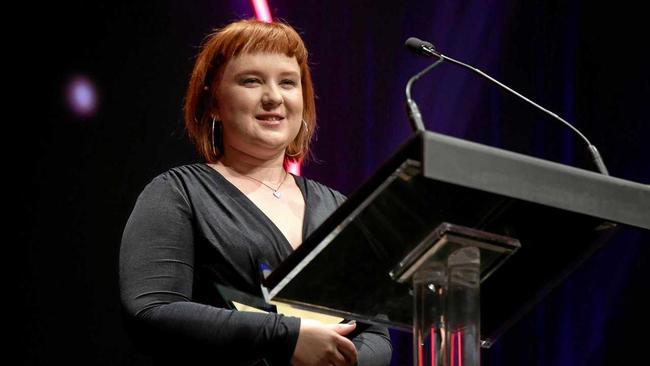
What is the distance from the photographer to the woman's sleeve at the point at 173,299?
1562mm

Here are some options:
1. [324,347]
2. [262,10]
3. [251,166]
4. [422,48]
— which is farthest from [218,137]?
[262,10]

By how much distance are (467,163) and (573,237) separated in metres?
0.30

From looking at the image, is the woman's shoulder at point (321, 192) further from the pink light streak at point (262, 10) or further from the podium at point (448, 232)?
the pink light streak at point (262, 10)

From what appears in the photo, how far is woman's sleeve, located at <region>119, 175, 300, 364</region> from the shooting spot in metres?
1.56

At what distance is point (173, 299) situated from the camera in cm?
169

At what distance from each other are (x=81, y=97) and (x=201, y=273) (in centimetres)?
121

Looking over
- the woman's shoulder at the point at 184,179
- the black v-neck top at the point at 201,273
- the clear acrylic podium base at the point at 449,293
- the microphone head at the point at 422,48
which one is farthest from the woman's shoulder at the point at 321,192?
the clear acrylic podium base at the point at 449,293

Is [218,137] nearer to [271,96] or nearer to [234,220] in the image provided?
[271,96]

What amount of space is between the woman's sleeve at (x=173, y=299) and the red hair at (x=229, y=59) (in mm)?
261

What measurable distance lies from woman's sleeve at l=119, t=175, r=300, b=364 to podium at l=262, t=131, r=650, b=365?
0.53 ft

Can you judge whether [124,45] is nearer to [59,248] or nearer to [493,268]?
[59,248]

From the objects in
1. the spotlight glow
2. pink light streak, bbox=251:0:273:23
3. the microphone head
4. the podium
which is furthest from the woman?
pink light streak, bbox=251:0:273:23

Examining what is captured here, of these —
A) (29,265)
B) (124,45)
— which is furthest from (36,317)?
(124,45)

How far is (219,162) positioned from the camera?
2.03m
